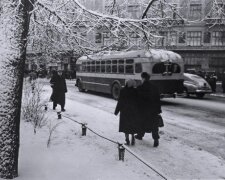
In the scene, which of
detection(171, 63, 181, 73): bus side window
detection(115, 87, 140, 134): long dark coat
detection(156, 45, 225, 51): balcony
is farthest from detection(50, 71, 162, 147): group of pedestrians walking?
detection(156, 45, 225, 51): balcony

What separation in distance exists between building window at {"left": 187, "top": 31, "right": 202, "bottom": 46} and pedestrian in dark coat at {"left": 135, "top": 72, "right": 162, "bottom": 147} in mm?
40847

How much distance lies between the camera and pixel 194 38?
47219mm

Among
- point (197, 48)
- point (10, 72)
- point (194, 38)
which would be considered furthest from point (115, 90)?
point (194, 38)

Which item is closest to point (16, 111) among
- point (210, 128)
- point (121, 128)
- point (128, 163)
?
point (128, 163)

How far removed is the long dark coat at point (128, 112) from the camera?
780cm

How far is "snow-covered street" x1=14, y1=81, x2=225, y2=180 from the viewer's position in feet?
19.2

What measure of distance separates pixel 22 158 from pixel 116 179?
2.15 m

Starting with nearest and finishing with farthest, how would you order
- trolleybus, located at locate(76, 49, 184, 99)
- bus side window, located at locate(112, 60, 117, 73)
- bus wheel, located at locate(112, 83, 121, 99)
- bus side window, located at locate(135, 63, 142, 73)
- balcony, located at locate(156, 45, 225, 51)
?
trolleybus, located at locate(76, 49, 184, 99) → bus side window, located at locate(135, 63, 142, 73) → bus wheel, located at locate(112, 83, 121, 99) → bus side window, located at locate(112, 60, 117, 73) → balcony, located at locate(156, 45, 225, 51)

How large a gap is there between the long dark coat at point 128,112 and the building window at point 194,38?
41.1 m

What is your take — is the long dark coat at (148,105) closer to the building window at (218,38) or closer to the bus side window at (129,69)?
the bus side window at (129,69)

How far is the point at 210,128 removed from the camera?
34.8ft

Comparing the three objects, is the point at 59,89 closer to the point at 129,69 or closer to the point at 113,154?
the point at 129,69

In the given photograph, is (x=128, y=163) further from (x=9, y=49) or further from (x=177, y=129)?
(x=177, y=129)

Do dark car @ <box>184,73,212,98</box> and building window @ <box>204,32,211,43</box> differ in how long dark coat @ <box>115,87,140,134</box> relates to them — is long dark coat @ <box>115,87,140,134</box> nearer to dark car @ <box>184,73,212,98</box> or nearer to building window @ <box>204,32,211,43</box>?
dark car @ <box>184,73,212,98</box>
